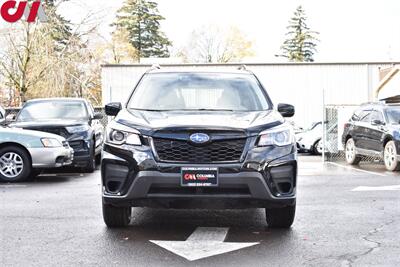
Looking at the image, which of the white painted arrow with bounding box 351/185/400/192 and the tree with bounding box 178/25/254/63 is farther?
the tree with bounding box 178/25/254/63

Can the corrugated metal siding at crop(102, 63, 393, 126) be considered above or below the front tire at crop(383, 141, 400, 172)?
above

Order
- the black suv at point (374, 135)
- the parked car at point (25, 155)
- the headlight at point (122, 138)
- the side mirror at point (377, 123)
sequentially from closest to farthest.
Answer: the headlight at point (122, 138)
the parked car at point (25, 155)
the black suv at point (374, 135)
the side mirror at point (377, 123)

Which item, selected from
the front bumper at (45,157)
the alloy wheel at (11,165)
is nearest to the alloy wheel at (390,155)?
the front bumper at (45,157)

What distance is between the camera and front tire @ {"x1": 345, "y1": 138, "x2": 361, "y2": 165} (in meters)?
16.2

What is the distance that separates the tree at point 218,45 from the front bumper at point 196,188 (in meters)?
63.9

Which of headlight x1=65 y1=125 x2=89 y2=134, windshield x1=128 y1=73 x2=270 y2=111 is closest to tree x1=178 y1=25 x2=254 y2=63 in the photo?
headlight x1=65 y1=125 x2=89 y2=134

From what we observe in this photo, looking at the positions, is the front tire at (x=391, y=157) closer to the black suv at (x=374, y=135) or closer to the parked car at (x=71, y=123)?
the black suv at (x=374, y=135)

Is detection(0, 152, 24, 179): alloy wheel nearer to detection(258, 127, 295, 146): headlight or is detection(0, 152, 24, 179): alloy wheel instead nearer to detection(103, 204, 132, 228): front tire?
detection(103, 204, 132, 228): front tire

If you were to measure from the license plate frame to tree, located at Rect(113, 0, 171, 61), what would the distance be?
63.4m

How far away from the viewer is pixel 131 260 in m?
5.18

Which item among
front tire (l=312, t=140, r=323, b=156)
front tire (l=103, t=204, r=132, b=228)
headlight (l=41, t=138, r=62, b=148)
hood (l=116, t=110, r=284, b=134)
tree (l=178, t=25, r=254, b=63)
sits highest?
tree (l=178, t=25, r=254, b=63)

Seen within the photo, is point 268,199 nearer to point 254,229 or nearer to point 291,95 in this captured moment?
point 254,229

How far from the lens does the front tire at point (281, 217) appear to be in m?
6.49

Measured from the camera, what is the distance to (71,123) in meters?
12.9
